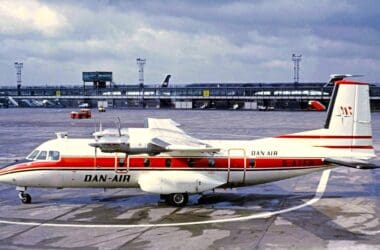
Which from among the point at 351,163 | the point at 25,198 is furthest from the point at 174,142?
the point at 25,198

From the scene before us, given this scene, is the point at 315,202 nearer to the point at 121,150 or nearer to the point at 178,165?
the point at 178,165

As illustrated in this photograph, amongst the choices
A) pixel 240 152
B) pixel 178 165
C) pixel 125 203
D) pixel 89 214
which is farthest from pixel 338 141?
pixel 89 214

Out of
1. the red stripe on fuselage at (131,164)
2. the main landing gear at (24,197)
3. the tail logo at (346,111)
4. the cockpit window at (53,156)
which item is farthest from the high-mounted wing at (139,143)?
the tail logo at (346,111)

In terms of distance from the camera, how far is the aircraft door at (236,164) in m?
24.0

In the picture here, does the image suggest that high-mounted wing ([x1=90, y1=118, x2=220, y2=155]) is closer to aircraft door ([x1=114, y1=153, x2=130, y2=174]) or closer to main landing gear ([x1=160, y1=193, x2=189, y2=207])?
aircraft door ([x1=114, y1=153, x2=130, y2=174])

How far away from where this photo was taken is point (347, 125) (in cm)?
2503

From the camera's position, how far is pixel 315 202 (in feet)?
82.1

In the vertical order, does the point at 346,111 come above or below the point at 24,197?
above

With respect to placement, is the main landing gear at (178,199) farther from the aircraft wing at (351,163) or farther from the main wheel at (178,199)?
the aircraft wing at (351,163)

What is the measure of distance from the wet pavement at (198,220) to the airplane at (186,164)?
115 cm

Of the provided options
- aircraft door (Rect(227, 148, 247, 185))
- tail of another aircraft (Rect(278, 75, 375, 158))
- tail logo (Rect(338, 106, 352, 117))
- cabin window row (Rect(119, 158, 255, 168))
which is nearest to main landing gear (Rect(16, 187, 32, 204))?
cabin window row (Rect(119, 158, 255, 168))

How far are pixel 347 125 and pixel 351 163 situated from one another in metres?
2.80

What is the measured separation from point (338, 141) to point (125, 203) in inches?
432

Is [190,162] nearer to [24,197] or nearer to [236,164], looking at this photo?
[236,164]
